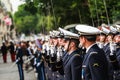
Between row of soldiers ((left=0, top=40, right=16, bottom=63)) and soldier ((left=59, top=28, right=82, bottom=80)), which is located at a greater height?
soldier ((left=59, top=28, right=82, bottom=80))

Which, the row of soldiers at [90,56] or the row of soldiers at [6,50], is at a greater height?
the row of soldiers at [90,56]

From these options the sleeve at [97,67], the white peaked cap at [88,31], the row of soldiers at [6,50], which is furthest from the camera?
the row of soldiers at [6,50]

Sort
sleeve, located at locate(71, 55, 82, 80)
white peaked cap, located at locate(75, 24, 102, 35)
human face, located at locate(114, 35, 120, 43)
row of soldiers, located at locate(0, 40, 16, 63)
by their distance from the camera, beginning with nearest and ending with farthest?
white peaked cap, located at locate(75, 24, 102, 35) → sleeve, located at locate(71, 55, 82, 80) → human face, located at locate(114, 35, 120, 43) → row of soldiers, located at locate(0, 40, 16, 63)

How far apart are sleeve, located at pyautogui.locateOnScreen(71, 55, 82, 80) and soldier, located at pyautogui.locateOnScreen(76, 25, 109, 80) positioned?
2.43 feet

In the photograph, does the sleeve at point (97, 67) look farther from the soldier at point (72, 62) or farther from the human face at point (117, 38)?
the human face at point (117, 38)

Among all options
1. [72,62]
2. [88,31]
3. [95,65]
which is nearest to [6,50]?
[72,62]

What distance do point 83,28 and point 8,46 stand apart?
112 ft

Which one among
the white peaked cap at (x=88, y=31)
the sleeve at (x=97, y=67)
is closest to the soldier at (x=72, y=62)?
the white peaked cap at (x=88, y=31)

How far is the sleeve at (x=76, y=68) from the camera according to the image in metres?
8.13

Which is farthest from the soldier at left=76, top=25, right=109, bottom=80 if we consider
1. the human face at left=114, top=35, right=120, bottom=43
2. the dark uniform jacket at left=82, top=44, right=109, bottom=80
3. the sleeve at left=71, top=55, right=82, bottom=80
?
the human face at left=114, top=35, right=120, bottom=43

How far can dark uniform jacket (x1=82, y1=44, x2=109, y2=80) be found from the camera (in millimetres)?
6992

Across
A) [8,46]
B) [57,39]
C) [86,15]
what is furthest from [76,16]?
[57,39]

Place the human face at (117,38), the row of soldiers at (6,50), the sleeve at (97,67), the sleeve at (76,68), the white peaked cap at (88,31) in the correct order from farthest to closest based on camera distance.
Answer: the row of soldiers at (6,50), the human face at (117,38), the sleeve at (76,68), the white peaked cap at (88,31), the sleeve at (97,67)

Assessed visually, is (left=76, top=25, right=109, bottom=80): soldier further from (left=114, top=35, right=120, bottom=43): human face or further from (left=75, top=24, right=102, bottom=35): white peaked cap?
(left=114, top=35, right=120, bottom=43): human face
